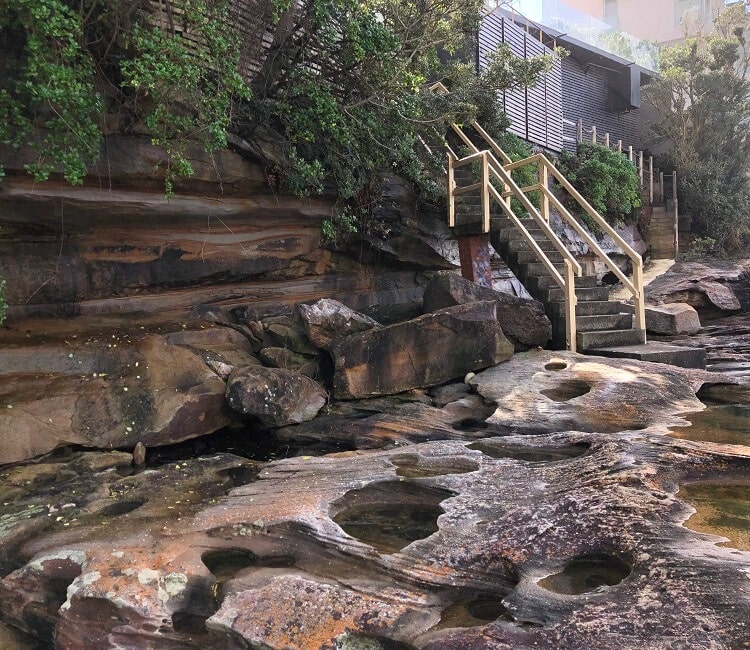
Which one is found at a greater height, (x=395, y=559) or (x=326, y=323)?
(x=326, y=323)

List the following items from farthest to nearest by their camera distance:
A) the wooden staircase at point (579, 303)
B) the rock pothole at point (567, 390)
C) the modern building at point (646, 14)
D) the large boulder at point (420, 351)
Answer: the modern building at point (646, 14) → the wooden staircase at point (579, 303) → the large boulder at point (420, 351) → the rock pothole at point (567, 390)

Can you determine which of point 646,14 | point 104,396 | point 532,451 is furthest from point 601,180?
point 646,14

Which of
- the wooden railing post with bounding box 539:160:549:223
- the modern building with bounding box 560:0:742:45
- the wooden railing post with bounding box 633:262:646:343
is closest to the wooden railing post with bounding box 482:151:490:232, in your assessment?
the wooden railing post with bounding box 539:160:549:223

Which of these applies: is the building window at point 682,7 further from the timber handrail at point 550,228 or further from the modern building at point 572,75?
the timber handrail at point 550,228

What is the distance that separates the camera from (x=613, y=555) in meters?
3.01

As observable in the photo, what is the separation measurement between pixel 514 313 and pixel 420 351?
1.68 meters

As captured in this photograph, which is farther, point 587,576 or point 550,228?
point 550,228

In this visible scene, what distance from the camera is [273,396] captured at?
623cm

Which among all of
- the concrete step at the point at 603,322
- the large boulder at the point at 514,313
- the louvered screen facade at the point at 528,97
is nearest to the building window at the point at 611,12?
the louvered screen facade at the point at 528,97

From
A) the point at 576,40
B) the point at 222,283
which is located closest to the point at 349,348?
the point at 222,283

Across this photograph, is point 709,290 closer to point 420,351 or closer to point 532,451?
point 420,351

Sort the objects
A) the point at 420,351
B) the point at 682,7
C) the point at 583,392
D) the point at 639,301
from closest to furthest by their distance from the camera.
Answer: the point at 583,392 → the point at 420,351 → the point at 639,301 → the point at 682,7

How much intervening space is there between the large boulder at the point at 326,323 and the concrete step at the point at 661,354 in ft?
11.1

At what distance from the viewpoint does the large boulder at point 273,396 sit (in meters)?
6.13
